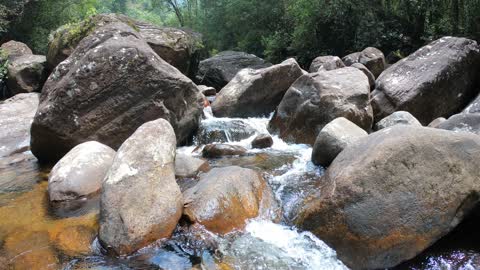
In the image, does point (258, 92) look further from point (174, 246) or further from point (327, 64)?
point (174, 246)

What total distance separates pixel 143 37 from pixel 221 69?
474cm

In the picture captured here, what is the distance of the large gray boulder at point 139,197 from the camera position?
13.9ft

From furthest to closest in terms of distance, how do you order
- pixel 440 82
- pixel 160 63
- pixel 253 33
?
pixel 253 33
pixel 440 82
pixel 160 63

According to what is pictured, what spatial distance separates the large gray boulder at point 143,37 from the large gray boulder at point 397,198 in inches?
330

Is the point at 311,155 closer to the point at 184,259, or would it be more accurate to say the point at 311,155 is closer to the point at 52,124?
the point at 184,259

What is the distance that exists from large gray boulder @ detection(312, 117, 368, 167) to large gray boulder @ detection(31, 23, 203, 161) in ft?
9.17

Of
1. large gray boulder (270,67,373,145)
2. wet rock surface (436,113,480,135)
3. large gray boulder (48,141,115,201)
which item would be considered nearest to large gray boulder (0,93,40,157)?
large gray boulder (48,141,115,201)

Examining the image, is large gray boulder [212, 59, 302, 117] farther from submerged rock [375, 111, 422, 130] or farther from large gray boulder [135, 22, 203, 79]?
submerged rock [375, 111, 422, 130]

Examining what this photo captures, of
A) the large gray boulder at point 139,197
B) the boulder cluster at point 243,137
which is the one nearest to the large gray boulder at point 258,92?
the boulder cluster at point 243,137

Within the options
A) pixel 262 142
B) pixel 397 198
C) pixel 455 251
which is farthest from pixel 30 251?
pixel 262 142

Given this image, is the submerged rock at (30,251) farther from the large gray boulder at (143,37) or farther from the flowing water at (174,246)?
the large gray boulder at (143,37)

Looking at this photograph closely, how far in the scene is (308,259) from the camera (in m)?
4.05

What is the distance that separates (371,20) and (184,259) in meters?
14.4

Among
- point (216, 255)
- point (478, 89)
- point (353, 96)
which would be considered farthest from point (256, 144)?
point (478, 89)
